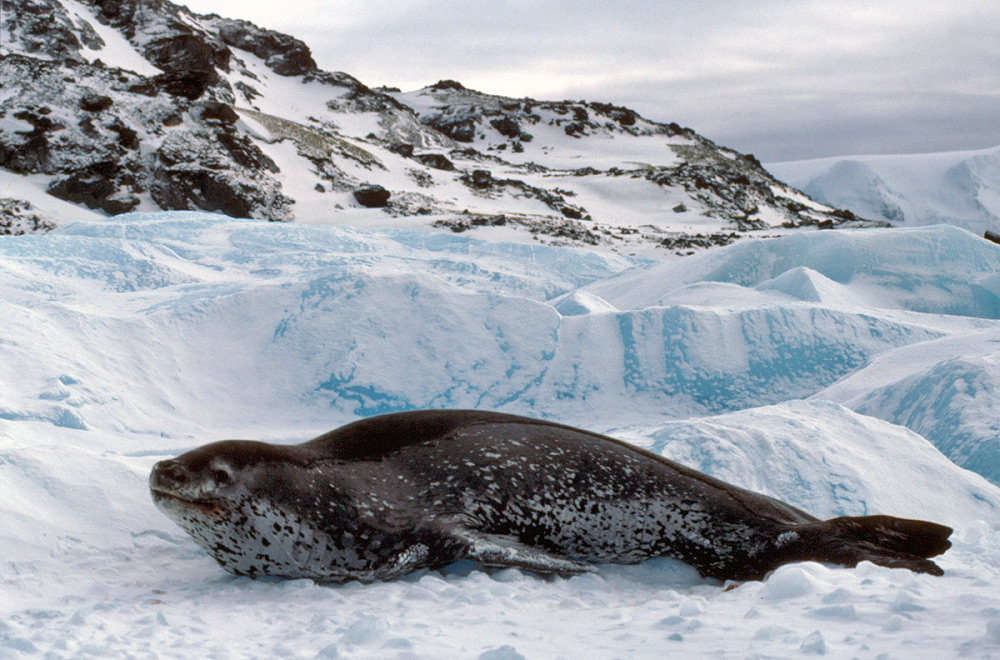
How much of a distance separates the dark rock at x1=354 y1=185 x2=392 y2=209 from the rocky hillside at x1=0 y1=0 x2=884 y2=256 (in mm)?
63

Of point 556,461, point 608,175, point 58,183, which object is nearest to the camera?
point 556,461

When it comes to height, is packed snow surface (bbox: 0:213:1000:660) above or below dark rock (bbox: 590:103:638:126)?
below

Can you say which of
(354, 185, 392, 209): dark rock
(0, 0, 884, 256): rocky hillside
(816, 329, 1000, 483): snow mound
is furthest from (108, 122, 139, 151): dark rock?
(816, 329, 1000, 483): snow mound

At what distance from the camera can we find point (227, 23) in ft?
185

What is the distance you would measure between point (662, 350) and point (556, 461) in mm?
4391

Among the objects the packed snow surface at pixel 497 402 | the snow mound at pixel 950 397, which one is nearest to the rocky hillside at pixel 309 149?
the packed snow surface at pixel 497 402

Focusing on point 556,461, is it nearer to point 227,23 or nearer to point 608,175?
point 608,175

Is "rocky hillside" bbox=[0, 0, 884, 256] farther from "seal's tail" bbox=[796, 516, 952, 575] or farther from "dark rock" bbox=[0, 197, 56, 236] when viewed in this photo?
"seal's tail" bbox=[796, 516, 952, 575]

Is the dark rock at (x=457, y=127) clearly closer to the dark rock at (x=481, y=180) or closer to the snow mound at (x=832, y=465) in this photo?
the dark rock at (x=481, y=180)

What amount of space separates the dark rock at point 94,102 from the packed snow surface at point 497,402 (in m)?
14.0

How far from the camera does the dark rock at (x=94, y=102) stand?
2522 centimetres

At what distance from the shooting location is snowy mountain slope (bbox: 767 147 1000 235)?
45.1m

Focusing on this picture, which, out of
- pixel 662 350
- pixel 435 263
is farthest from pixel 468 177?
pixel 662 350

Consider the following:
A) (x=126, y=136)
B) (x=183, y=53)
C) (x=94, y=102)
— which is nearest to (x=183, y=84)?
(x=94, y=102)
